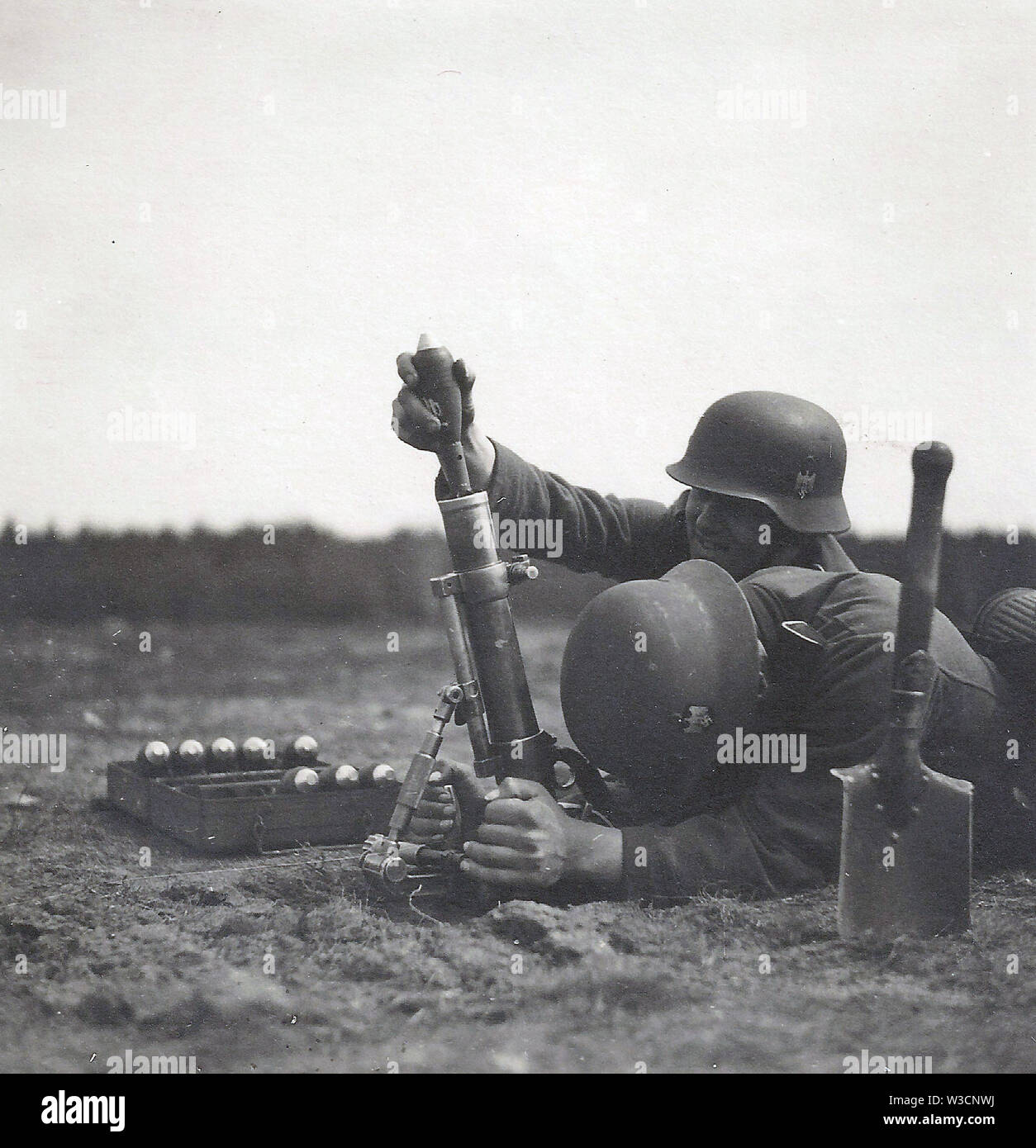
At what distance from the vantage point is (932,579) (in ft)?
14.1

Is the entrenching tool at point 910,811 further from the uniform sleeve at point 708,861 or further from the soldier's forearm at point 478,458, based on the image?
the soldier's forearm at point 478,458

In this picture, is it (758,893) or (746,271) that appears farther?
(746,271)

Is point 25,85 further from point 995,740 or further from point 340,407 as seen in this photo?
point 995,740

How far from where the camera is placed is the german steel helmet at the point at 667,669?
4293 mm

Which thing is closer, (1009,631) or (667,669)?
(667,669)

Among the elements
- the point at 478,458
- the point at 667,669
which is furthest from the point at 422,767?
the point at 478,458

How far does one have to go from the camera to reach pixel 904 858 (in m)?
4.34

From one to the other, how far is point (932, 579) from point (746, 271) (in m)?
1.55

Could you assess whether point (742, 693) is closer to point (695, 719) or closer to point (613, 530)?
point (695, 719)

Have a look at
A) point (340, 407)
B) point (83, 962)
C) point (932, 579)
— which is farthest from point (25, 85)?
point (932, 579)

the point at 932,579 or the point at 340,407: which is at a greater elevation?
the point at 340,407

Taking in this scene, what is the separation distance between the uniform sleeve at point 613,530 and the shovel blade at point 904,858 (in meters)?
1.19

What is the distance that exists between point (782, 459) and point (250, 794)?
8.78ft
